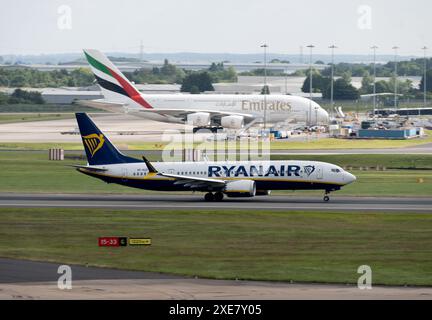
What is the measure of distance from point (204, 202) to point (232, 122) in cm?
6618

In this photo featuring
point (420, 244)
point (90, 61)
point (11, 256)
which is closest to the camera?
point (11, 256)

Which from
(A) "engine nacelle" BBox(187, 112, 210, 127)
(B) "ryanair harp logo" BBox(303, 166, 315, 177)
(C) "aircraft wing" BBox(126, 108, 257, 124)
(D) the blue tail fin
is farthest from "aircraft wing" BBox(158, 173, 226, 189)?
(C) "aircraft wing" BBox(126, 108, 257, 124)

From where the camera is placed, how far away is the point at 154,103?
471 feet

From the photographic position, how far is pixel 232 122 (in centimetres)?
14188

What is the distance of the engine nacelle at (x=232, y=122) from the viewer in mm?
141750

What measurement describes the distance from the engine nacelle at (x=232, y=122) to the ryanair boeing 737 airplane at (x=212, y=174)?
63.7 metres

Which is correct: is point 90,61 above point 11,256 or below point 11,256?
above

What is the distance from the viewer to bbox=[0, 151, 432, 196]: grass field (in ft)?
278

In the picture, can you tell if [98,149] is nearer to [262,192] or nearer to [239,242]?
[262,192]

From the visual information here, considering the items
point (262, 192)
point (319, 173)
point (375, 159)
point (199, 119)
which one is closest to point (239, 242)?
point (319, 173)

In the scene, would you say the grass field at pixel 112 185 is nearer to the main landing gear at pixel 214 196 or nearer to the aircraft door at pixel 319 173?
the aircraft door at pixel 319 173

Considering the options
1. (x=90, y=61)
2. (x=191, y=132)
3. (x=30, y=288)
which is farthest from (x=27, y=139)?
(x=30, y=288)

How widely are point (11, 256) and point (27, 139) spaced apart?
88.8m

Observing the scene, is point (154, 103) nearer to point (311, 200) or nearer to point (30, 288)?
point (311, 200)
